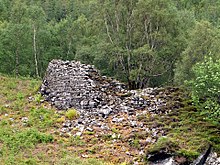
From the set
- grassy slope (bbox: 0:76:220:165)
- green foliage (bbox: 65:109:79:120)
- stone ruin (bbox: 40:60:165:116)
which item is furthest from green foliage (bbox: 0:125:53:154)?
stone ruin (bbox: 40:60:165:116)

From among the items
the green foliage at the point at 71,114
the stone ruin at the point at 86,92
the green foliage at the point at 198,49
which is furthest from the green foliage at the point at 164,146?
the green foliage at the point at 198,49

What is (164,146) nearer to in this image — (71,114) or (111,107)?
(111,107)

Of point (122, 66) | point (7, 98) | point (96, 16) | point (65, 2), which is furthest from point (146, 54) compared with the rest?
point (65, 2)

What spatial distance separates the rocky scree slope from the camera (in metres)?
19.3

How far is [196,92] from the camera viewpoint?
1872cm

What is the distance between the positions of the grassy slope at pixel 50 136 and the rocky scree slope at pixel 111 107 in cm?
54

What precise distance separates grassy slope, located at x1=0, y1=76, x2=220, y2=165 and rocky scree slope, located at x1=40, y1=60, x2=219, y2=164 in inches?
21.1

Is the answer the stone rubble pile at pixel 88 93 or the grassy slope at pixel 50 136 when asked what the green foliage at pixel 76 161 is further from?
the stone rubble pile at pixel 88 93

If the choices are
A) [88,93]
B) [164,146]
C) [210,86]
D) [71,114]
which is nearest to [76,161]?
[164,146]

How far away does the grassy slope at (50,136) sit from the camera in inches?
697

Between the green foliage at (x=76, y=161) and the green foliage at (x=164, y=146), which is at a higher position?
the green foliage at (x=164, y=146)

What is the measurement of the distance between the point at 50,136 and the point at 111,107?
4.76 metres

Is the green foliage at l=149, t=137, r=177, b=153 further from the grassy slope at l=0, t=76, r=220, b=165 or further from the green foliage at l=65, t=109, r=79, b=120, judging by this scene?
the green foliage at l=65, t=109, r=79, b=120

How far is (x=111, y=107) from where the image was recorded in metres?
23.3
